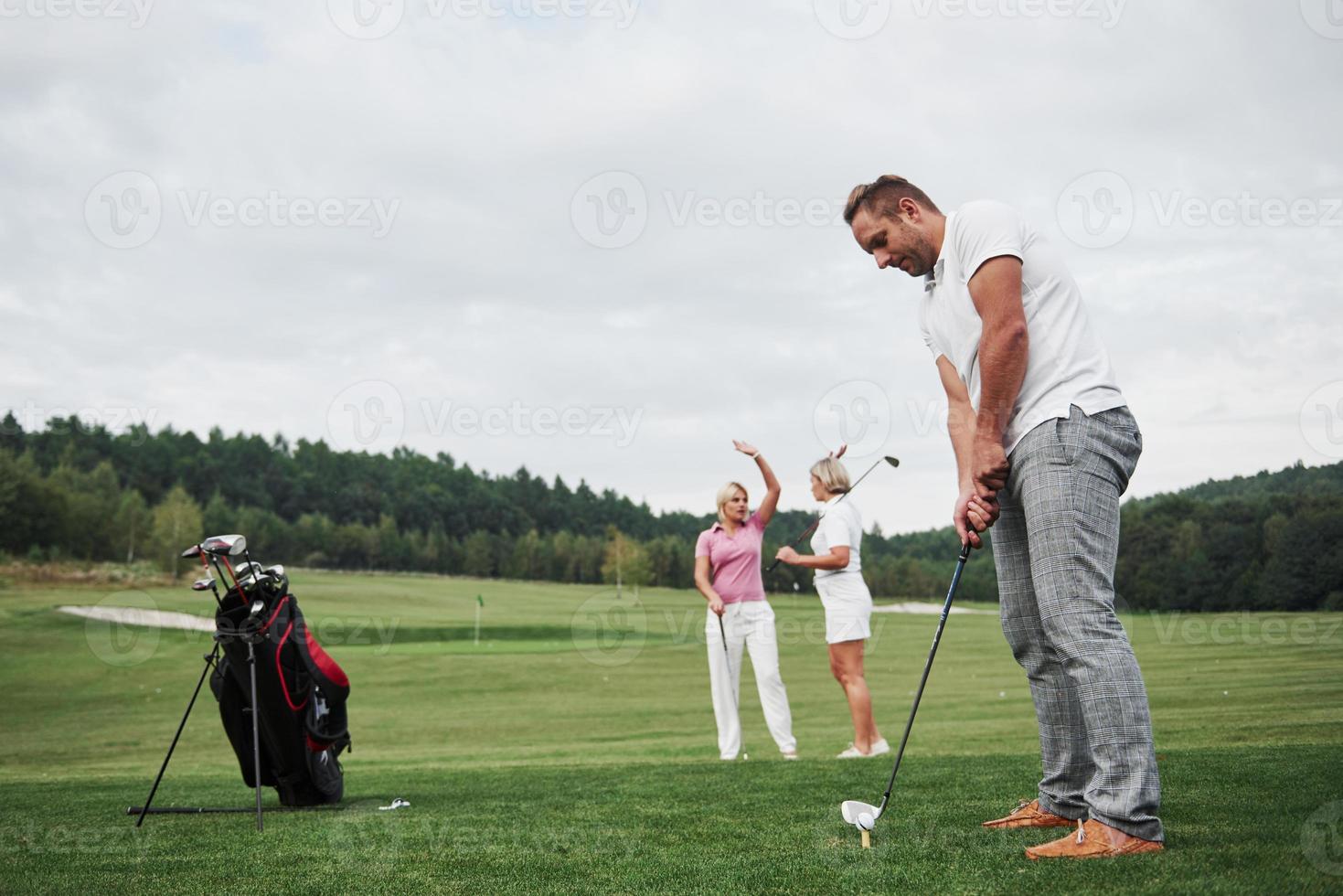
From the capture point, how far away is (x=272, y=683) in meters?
5.81

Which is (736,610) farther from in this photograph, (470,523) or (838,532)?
(470,523)

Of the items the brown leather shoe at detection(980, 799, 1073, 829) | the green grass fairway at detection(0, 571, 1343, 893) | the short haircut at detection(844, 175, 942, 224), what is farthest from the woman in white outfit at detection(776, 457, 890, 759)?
the short haircut at detection(844, 175, 942, 224)

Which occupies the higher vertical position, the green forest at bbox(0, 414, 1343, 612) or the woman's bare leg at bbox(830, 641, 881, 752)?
the green forest at bbox(0, 414, 1343, 612)

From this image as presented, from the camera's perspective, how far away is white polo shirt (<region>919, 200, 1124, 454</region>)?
3.35 meters

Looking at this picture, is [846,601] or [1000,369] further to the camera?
[846,601]

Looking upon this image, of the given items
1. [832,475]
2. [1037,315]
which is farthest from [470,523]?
[1037,315]

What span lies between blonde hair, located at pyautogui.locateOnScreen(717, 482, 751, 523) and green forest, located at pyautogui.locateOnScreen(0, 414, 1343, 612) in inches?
102

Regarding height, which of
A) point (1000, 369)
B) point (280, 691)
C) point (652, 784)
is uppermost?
point (1000, 369)

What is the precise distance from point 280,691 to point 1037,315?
470 centimetres

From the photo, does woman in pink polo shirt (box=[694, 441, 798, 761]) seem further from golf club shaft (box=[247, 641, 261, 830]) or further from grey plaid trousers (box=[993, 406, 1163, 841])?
grey plaid trousers (box=[993, 406, 1163, 841])

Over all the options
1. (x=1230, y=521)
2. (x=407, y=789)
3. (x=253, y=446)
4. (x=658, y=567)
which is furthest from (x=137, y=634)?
(x=253, y=446)

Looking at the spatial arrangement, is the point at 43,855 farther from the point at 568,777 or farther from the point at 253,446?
the point at 253,446

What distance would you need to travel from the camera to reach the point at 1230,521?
53.8 ft

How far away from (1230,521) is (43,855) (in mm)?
17058
